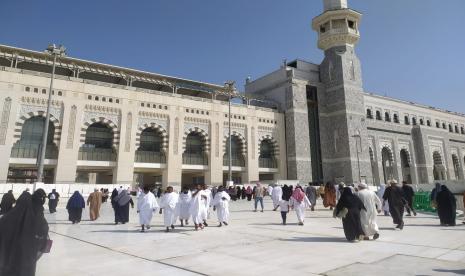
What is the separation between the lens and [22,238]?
3342 mm

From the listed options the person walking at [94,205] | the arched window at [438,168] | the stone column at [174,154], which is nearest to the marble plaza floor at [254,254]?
the person walking at [94,205]

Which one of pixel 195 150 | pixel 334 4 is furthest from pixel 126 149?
pixel 334 4

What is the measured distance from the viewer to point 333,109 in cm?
3475

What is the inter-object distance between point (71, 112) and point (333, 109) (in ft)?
84.2

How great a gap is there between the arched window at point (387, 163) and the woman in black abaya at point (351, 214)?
3587 cm

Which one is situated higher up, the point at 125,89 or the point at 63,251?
the point at 125,89

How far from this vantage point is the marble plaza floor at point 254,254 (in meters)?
4.29

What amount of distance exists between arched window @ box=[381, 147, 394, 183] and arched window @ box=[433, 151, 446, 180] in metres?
9.44

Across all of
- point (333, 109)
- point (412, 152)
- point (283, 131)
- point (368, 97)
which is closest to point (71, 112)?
point (283, 131)

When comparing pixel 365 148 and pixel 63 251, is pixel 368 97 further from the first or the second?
pixel 63 251

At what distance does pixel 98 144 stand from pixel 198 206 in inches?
756

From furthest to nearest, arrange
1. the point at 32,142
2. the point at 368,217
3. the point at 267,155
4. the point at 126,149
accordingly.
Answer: the point at 267,155
the point at 126,149
the point at 32,142
the point at 368,217

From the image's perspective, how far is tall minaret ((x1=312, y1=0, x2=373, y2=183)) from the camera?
32.9 m

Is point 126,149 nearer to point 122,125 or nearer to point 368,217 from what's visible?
point 122,125
